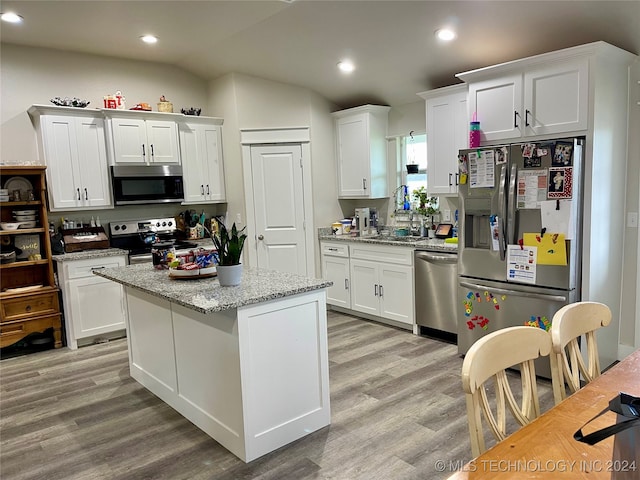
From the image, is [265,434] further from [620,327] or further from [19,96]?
[19,96]

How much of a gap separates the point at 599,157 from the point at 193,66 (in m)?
4.33

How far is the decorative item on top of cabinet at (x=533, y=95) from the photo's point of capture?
3133 millimetres

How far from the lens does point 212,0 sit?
3.66 meters

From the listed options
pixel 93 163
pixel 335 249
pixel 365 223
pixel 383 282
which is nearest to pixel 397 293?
pixel 383 282

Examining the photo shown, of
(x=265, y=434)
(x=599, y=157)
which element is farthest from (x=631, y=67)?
(x=265, y=434)

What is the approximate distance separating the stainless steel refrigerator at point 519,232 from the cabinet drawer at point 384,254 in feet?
2.48

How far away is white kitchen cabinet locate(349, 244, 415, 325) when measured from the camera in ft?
14.8

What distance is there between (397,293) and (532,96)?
7.13 feet

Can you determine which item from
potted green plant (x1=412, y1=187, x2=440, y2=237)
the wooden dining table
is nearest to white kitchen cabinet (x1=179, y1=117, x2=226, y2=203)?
potted green plant (x1=412, y1=187, x2=440, y2=237)

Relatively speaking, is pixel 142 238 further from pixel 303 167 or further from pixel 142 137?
pixel 303 167

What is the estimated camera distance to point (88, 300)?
4.53m

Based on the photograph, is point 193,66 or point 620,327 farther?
point 193,66

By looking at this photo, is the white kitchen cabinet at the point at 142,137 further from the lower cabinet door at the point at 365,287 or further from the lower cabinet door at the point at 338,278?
the lower cabinet door at the point at 365,287

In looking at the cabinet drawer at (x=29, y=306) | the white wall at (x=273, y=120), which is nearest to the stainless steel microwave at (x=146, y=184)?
the white wall at (x=273, y=120)
